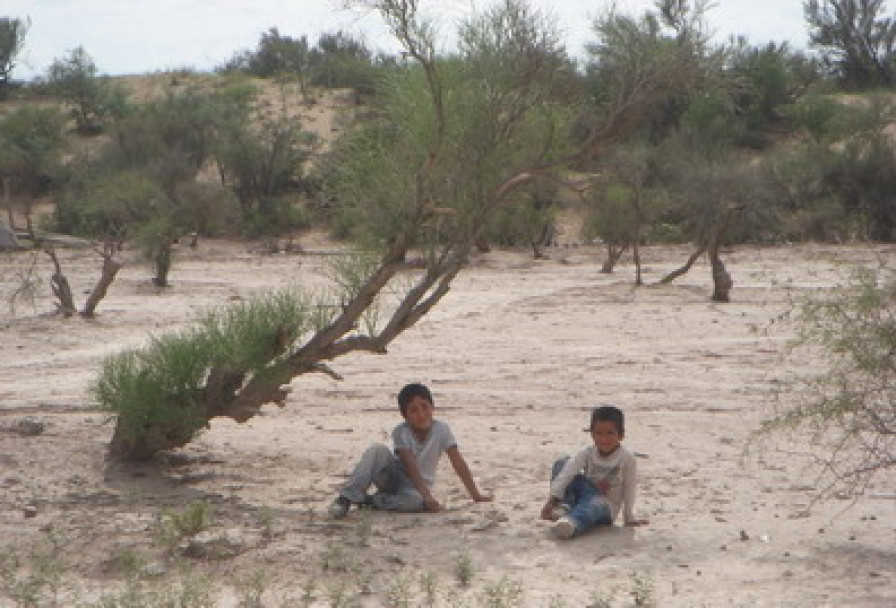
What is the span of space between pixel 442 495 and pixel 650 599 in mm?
2600

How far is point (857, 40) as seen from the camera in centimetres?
4625

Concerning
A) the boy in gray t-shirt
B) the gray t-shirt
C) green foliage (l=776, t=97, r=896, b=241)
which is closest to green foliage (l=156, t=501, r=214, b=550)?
the boy in gray t-shirt

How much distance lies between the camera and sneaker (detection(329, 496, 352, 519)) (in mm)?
7711

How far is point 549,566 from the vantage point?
268 inches

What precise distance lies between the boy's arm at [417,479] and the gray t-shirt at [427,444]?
6 centimetres

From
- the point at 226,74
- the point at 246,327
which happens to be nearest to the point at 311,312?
the point at 246,327

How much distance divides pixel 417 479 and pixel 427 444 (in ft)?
0.83

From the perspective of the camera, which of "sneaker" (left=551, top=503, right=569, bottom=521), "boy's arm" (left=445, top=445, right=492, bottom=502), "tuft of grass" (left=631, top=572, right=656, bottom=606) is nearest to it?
"tuft of grass" (left=631, top=572, right=656, bottom=606)

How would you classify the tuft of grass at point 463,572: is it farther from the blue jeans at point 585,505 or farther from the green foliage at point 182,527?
the green foliage at point 182,527

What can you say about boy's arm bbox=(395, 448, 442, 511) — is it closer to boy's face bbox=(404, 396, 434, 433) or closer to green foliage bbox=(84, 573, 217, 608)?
boy's face bbox=(404, 396, 434, 433)

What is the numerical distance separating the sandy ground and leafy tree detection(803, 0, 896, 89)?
3048 centimetres

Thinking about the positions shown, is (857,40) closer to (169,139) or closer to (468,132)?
(169,139)

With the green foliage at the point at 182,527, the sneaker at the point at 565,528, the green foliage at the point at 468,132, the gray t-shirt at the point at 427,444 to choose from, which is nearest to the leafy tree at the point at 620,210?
the green foliage at the point at 468,132

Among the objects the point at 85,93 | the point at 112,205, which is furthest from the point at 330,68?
the point at 112,205
